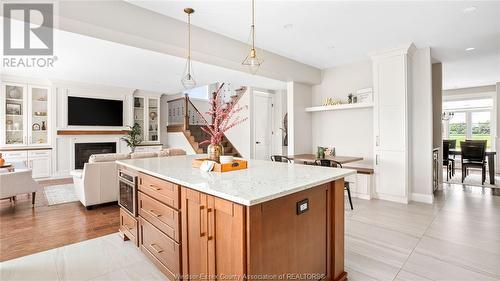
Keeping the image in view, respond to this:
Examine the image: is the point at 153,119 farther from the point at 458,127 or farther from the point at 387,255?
the point at 458,127

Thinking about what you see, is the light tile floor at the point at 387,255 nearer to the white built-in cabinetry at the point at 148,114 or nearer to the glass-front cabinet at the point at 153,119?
the white built-in cabinetry at the point at 148,114

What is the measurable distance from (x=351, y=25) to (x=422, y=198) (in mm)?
3219

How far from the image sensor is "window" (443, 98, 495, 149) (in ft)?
27.2

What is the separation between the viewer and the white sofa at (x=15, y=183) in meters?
3.74

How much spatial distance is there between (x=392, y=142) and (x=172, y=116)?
7.11m

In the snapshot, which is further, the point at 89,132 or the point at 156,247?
the point at 89,132

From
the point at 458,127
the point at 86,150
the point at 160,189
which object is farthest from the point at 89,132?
the point at 458,127

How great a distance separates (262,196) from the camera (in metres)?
1.33

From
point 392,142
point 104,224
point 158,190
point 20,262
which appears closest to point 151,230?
point 158,190

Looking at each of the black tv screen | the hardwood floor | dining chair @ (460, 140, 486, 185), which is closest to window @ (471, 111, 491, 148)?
dining chair @ (460, 140, 486, 185)

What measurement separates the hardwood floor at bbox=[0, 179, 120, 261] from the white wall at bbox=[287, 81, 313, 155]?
3729 millimetres

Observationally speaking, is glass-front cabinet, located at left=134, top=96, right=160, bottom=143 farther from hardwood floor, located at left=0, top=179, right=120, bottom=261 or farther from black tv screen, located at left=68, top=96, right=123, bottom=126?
hardwood floor, located at left=0, top=179, right=120, bottom=261

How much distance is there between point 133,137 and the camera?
7.59 metres

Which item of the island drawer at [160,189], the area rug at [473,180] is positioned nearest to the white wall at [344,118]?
the area rug at [473,180]
